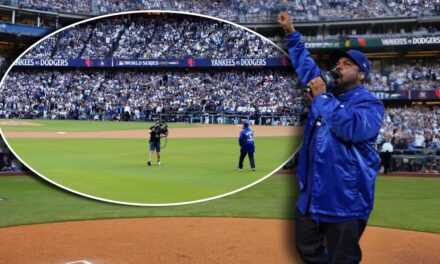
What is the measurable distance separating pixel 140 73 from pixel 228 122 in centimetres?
64

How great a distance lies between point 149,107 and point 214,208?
7674mm

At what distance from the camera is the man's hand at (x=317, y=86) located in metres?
2.93

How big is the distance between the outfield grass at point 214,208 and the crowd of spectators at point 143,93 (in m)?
4.56

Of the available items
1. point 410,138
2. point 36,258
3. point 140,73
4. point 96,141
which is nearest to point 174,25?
point 140,73

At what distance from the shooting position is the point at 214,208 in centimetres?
1071

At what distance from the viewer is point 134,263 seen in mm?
6266

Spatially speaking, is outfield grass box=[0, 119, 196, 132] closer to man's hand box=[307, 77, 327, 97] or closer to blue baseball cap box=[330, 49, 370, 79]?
man's hand box=[307, 77, 327, 97]

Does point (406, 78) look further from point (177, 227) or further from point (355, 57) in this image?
point (355, 57)

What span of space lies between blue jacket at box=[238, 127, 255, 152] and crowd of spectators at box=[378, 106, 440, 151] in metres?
19.3

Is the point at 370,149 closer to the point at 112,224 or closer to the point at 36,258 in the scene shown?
the point at 36,258

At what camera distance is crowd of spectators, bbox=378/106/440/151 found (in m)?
21.4

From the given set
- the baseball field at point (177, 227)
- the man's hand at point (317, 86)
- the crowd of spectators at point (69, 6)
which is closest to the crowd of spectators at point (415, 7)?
the baseball field at point (177, 227)

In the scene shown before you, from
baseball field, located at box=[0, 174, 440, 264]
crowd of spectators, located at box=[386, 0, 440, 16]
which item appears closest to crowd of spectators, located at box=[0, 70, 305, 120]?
baseball field, located at box=[0, 174, 440, 264]

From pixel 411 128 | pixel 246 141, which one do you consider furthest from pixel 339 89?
pixel 411 128
